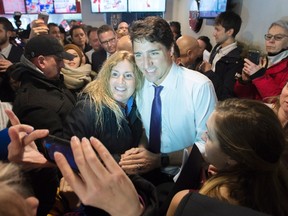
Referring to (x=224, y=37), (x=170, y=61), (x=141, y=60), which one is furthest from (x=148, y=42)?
(x=224, y=37)

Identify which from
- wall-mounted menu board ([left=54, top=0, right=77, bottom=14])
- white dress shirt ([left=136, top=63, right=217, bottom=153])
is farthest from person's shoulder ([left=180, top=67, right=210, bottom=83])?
wall-mounted menu board ([left=54, top=0, right=77, bottom=14])

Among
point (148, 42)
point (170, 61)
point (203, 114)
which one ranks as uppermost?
point (148, 42)

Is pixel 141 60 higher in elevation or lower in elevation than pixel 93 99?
higher

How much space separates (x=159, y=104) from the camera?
66.3 inches

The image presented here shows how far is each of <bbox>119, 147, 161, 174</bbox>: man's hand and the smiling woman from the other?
7cm

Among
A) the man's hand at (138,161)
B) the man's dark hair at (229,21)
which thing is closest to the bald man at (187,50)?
the man's dark hair at (229,21)

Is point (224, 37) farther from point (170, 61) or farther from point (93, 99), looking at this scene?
point (93, 99)

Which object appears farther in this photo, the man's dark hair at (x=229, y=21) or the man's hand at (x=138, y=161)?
the man's dark hair at (x=229, y=21)

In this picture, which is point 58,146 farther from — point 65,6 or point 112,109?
point 65,6

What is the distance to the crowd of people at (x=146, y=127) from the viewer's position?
541 millimetres

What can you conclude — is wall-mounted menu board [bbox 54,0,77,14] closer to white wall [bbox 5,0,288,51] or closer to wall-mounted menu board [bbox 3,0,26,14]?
wall-mounted menu board [bbox 3,0,26,14]

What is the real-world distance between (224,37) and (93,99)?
Result: 2.15m

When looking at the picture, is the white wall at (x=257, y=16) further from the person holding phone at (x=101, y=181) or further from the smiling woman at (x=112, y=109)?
the person holding phone at (x=101, y=181)

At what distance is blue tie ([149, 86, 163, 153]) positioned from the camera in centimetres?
167
